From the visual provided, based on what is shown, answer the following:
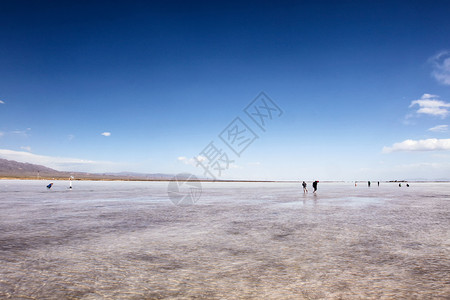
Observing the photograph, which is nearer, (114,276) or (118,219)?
(114,276)

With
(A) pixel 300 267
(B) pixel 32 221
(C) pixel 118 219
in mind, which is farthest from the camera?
(C) pixel 118 219

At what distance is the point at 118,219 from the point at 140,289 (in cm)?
769

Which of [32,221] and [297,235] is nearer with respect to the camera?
[297,235]

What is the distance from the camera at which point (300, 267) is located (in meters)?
5.20

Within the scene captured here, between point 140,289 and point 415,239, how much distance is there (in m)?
7.75

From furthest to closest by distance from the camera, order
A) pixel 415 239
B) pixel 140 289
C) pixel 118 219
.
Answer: pixel 118 219, pixel 415 239, pixel 140 289

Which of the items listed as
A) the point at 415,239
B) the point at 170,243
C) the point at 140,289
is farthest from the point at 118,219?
the point at 415,239

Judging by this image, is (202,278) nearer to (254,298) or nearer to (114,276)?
(254,298)

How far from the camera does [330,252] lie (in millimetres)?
6270

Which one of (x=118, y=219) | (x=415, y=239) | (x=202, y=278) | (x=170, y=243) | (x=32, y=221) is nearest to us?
(x=202, y=278)

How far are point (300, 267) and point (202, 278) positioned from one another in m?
1.96

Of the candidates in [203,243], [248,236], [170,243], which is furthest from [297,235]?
[170,243]

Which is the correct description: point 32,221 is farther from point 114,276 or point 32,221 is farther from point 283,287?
point 283,287

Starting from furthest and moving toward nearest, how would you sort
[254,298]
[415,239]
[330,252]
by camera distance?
[415,239], [330,252], [254,298]
